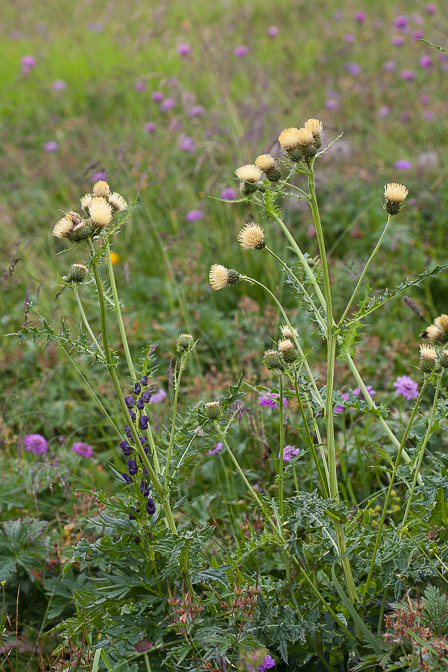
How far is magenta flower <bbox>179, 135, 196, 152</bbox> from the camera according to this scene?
12.4 ft

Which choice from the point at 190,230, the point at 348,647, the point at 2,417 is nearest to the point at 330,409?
the point at 348,647

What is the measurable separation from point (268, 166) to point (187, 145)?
2.65 metres

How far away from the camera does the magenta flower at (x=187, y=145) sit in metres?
3.77

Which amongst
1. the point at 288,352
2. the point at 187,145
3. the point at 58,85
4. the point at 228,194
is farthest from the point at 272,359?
the point at 58,85

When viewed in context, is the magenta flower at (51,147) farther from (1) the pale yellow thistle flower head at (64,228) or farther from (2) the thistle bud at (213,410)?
(2) the thistle bud at (213,410)

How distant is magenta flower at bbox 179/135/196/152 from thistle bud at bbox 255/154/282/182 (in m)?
2.62

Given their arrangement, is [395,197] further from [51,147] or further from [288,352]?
[51,147]

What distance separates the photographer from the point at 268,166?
1.26 meters

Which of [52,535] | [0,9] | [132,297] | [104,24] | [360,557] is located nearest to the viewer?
[360,557]

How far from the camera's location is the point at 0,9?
9.01 m

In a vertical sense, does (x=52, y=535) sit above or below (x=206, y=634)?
below

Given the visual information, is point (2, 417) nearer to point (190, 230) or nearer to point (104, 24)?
point (190, 230)

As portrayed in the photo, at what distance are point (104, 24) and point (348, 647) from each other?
7.62m

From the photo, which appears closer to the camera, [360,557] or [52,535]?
[360,557]
